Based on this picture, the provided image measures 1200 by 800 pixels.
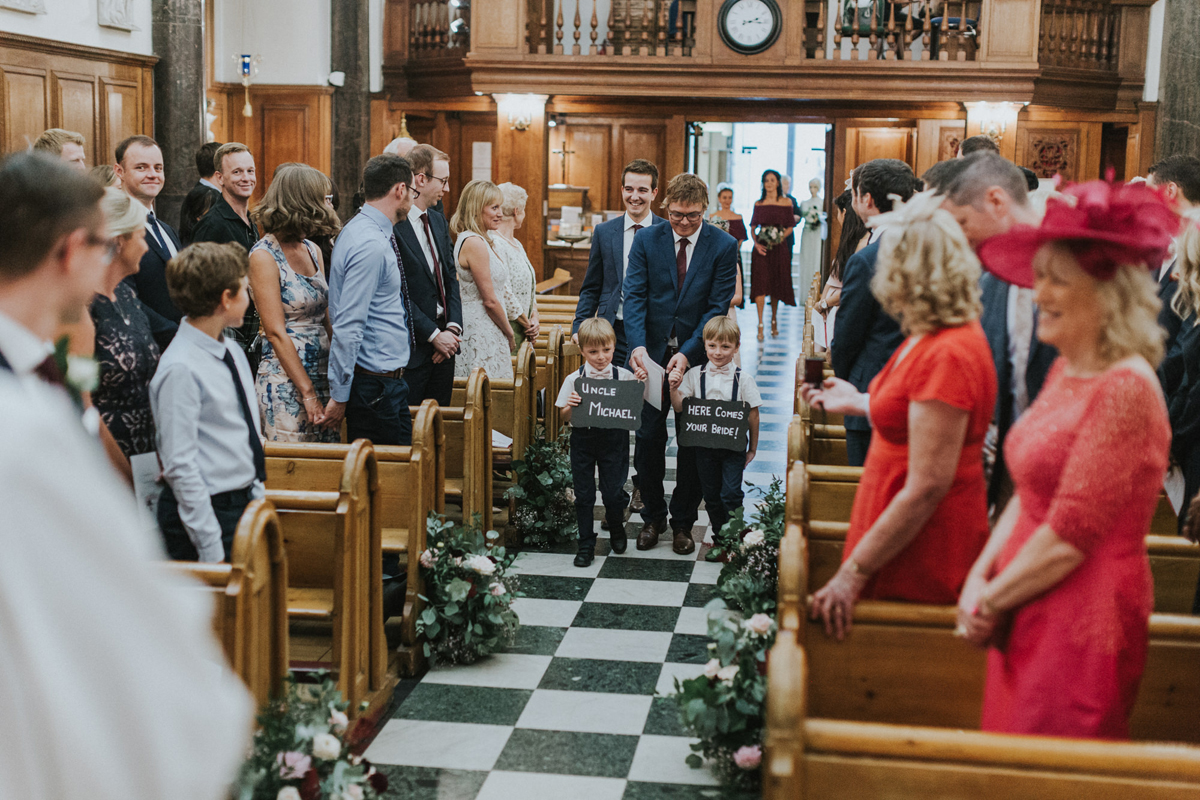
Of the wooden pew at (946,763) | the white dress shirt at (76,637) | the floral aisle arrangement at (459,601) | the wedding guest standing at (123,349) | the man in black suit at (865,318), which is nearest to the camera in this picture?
the white dress shirt at (76,637)

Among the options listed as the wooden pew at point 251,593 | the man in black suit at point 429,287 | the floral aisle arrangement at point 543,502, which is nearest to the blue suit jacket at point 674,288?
the floral aisle arrangement at point 543,502

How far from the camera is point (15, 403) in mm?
867

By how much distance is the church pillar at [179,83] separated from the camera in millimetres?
10211

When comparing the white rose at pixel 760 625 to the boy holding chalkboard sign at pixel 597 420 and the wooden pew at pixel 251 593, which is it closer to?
the wooden pew at pixel 251 593

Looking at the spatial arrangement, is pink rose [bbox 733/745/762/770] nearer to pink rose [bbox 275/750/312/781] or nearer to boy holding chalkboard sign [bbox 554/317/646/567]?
pink rose [bbox 275/750/312/781]

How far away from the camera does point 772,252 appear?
45.4ft

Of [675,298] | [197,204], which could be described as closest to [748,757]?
[675,298]

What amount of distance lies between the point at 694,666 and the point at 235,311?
2.03 meters

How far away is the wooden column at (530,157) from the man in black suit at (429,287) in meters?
8.38

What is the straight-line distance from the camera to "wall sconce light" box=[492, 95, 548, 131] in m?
13.7

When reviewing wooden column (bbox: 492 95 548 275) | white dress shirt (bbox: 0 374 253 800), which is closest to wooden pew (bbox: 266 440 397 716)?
white dress shirt (bbox: 0 374 253 800)

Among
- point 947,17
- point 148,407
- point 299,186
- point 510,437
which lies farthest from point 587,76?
point 148,407

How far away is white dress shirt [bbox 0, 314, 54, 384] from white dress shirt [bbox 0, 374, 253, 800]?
25 centimetres

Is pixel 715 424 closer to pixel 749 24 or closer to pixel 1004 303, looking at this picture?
pixel 1004 303
